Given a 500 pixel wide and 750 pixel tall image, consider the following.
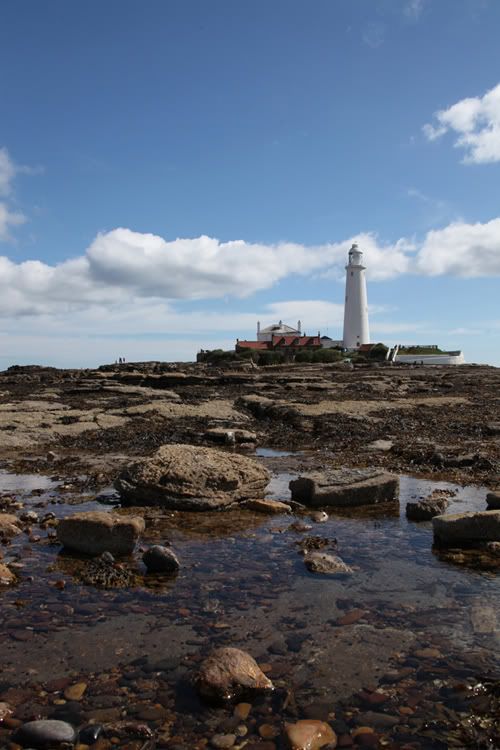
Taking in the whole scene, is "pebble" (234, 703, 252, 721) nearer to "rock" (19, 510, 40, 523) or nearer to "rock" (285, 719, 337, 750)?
"rock" (285, 719, 337, 750)

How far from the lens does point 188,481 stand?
811 centimetres

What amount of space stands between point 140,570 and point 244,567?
40.5 inches

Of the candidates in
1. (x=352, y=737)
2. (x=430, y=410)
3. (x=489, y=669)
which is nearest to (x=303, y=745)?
(x=352, y=737)

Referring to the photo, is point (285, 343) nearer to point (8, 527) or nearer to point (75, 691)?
point (8, 527)

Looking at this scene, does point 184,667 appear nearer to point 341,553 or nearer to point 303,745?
point 303,745

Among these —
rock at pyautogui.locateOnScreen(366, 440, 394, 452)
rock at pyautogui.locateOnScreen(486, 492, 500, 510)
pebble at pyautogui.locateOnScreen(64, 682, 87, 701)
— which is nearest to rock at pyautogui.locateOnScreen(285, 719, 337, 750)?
pebble at pyautogui.locateOnScreen(64, 682, 87, 701)

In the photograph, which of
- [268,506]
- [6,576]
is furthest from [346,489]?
[6,576]

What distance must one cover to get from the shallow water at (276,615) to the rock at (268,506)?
3.53 ft

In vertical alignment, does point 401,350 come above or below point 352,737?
above

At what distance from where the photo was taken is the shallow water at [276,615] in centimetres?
393

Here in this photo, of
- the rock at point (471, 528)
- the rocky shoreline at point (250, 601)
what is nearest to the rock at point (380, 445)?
the rocky shoreline at point (250, 601)

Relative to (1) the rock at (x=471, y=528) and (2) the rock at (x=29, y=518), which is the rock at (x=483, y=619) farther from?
(2) the rock at (x=29, y=518)

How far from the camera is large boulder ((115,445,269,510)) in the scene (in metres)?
8.00

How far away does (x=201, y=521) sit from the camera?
7.52m
